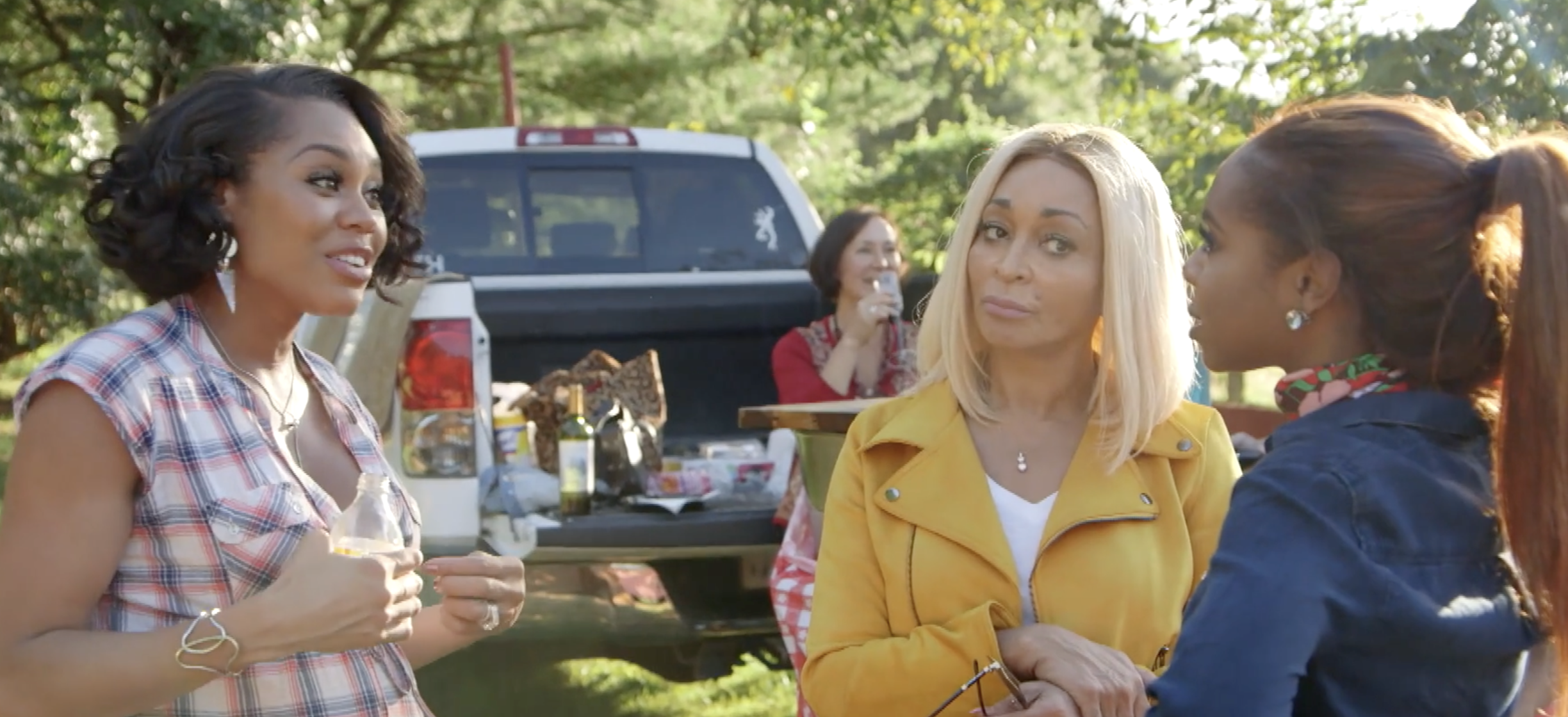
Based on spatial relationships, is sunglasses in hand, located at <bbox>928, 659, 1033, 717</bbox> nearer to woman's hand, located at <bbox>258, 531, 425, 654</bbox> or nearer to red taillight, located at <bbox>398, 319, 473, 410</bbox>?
woman's hand, located at <bbox>258, 531, 425, 654</bbox>

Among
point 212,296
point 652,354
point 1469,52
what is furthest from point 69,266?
point 212,296

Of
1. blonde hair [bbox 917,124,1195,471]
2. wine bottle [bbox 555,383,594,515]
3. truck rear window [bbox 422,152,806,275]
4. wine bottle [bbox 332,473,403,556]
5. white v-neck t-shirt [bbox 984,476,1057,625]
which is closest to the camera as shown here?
wine bottle [bbox 332,473,403,556]

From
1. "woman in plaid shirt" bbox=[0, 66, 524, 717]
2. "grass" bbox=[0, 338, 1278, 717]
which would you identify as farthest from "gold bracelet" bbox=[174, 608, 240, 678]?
"grass" bbox=[0, 338, 1278, 717]

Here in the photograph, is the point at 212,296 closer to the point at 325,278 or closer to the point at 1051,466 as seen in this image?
the point at 325,278

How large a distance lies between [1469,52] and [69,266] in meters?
12.7

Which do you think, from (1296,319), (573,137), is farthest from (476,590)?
(573,137)

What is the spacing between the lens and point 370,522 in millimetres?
2084

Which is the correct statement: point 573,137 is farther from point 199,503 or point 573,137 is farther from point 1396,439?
point 1396,439

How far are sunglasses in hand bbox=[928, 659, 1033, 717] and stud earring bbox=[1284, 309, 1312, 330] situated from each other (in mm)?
643

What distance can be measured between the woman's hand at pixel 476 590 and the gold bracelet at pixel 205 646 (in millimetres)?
384

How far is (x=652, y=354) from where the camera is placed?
5.23m

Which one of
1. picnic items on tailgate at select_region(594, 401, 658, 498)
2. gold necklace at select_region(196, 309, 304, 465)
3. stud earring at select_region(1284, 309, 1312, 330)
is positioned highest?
stud earring at select_region(1284, 309, 1312, 330)

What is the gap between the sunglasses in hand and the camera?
7.18 feet

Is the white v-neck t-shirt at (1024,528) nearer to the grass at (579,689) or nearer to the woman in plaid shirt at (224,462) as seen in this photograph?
the woman in plaid shirt at (224,462)
